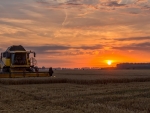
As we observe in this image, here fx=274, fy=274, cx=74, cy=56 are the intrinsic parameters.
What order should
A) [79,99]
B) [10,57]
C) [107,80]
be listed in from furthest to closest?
[10,57]
[107,80]
[79,99]

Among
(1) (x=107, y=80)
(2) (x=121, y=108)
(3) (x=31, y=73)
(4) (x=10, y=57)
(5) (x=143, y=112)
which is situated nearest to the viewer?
(5) (x=143, y=112)

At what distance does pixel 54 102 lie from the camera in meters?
14.8

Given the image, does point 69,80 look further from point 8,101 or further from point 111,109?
point 111,109

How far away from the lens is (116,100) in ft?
49.1

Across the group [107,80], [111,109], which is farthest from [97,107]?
[107,80]

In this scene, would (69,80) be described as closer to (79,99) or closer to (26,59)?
(26,59)

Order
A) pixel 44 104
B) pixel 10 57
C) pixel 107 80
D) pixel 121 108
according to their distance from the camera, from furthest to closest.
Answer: pixel 10 57
pixel 107 80
pixel 44 104
pixel 121 108

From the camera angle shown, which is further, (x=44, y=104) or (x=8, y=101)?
(x=8, y=101)

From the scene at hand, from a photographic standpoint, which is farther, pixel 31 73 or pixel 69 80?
pixel 31 73

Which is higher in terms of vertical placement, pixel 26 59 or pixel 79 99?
pixel 26 59

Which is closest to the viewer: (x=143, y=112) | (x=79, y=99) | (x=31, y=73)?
(x=143, y=112)

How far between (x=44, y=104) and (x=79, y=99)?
2148mm

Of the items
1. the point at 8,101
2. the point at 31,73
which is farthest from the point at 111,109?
the point at 31,73

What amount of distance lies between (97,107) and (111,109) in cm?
89
